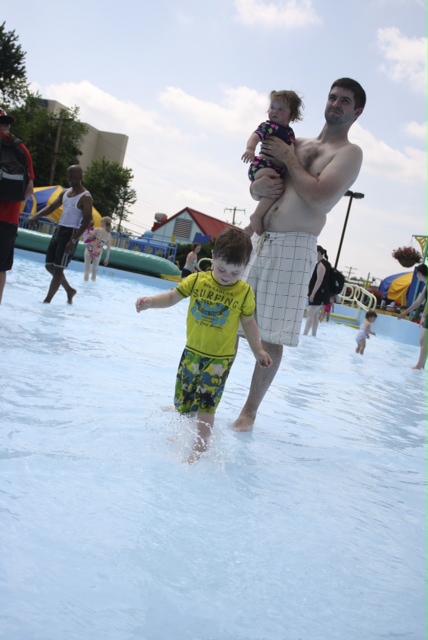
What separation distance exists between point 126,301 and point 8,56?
33166 millimetres

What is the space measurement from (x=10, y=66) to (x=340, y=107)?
40.8 m

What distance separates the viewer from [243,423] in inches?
153

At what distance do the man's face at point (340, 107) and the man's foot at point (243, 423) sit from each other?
183 cm

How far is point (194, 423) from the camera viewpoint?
3271 mm

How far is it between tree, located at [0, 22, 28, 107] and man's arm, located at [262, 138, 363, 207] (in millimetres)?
40286

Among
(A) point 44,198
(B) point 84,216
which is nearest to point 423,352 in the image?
(B) point 84,216

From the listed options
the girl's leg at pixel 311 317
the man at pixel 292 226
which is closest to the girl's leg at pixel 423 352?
the girl's leg at pixel 311 317

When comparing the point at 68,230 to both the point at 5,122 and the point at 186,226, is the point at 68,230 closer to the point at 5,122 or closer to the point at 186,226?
the point at 5,122

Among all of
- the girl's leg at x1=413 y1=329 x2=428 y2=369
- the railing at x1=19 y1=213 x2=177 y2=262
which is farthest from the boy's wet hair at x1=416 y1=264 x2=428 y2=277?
the railing at x1=19 y1=213 x2=177 y2=262

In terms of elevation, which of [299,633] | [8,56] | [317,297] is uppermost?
[8,56]

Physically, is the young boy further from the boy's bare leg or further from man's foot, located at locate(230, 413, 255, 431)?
man's foot, located at locate(230, 413, 255, 431)

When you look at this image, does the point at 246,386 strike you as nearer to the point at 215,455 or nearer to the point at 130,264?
the point at 215,455

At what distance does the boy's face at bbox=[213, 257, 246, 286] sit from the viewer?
3.15 m

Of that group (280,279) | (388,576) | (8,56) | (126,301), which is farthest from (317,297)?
(8,56)
